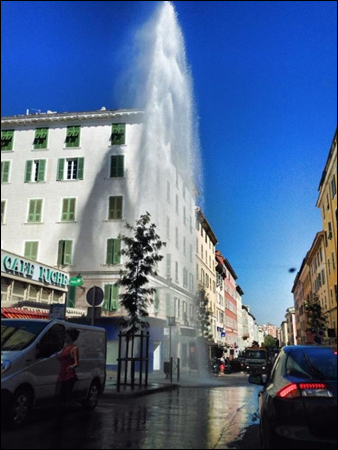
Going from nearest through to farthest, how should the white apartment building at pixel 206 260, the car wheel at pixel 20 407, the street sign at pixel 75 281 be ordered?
the car wheel at pixel 20 407
the street sign at pixel 75 281
the white apartment building at pixel 206 260

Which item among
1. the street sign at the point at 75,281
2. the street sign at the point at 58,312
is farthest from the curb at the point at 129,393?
the street sign at the point at 75,281

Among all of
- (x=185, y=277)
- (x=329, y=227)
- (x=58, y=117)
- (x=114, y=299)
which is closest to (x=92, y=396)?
(x=114, y=299)

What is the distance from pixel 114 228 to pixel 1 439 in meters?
26.9

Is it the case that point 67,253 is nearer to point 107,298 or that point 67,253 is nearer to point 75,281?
point 75,281

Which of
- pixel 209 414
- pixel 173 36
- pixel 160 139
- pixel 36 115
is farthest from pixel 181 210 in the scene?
pixel 209 414

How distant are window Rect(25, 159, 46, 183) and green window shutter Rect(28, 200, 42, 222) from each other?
195 cm

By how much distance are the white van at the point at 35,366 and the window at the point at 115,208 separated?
23.1 metres

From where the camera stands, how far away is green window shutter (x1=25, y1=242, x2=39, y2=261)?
33.2 metres

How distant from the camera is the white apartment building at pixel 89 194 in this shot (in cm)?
3256

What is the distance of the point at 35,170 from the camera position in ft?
117

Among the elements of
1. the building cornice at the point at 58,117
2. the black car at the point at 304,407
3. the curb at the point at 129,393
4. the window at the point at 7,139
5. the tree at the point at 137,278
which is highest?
the building cornice at the point at 58,117

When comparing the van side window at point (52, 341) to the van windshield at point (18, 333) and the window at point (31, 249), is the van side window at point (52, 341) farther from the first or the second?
the window at point (31, 249)

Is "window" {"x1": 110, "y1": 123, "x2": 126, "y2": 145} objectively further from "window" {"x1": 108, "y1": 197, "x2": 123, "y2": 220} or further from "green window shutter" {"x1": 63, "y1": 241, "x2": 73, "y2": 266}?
"green window shutter" {"x1": 63, "y1": 241, "x2": 73, "y2": 266}

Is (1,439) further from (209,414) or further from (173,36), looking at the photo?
(173,36)
